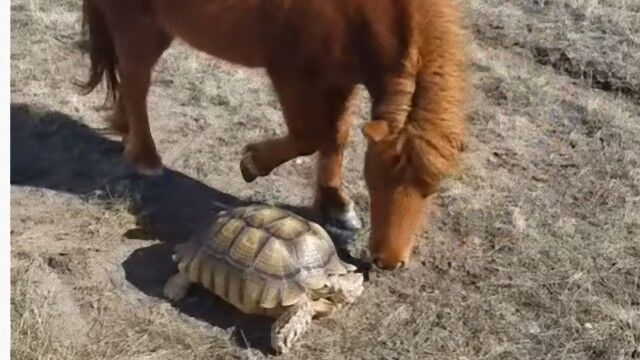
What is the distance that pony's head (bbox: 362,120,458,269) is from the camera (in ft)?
11.3

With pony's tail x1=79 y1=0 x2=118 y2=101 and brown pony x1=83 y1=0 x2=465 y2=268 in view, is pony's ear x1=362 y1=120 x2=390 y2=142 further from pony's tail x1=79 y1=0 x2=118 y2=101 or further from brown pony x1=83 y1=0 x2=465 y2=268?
pony's tail x1=79 y1=0 x2=118 y2=101

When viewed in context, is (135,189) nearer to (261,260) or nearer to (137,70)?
(137,70)

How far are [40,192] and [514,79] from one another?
3314 millimetres

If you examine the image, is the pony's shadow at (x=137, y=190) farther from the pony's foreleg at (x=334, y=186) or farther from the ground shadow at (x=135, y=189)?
the pony's foreleg at (x=334, y=186)

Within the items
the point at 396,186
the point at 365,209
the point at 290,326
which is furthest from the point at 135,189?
the point at 396,186

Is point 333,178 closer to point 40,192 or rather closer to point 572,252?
point 572,252

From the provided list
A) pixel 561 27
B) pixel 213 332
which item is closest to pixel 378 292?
pixel 213 332

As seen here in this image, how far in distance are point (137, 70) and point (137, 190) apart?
2.14 ft

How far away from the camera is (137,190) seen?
14.9 ft

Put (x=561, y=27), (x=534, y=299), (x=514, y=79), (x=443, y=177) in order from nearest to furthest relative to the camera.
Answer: (x=443, y=177)
(x=534, y=299)
(x=514, y=79)
(x=561, y=27)

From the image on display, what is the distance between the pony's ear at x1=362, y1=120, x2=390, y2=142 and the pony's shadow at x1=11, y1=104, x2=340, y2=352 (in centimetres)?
92

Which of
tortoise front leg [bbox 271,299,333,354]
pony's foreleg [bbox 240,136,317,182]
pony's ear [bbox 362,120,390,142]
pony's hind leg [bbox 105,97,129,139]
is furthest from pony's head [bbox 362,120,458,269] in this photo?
pony's hind leg [bbox 105,97,129,139]

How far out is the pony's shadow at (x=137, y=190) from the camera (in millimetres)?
3719

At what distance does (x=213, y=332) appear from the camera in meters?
3.56
